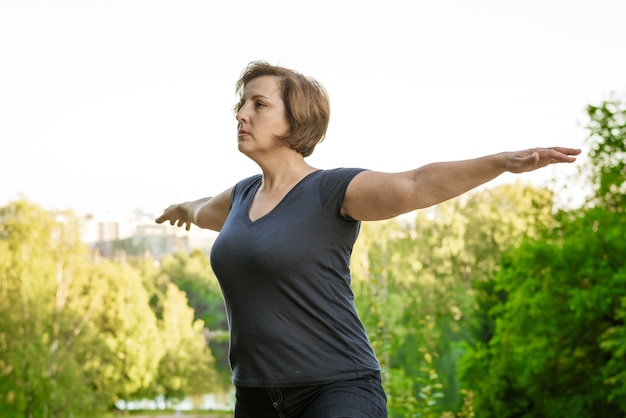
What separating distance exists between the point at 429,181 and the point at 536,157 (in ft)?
0.78

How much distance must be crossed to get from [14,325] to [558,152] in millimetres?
21920

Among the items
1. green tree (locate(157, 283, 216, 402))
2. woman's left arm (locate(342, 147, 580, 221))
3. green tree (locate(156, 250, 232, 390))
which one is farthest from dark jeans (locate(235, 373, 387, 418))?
green tree (locate(156, 250, 232, 390))

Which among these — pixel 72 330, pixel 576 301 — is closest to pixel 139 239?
pixel 72 330

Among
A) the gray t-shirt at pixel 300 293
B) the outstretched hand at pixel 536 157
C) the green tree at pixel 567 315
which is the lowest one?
the green tree at pixel 567 315

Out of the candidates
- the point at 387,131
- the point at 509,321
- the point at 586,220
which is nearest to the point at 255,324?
the point at 586,220

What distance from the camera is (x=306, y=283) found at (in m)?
2.03

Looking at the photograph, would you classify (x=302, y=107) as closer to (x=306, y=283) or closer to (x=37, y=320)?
(x=306, y=283)

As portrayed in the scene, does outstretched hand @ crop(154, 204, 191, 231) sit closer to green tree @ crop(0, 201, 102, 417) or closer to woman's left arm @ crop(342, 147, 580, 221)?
woman's left arm @ crop(342, 147, 580, 221)

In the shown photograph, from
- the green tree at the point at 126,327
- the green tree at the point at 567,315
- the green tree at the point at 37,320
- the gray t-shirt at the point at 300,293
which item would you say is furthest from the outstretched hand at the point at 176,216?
the green tree at the point at 126,327

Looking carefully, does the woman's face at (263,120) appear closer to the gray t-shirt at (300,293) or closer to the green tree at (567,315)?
the gray t-shirt at (300,293)

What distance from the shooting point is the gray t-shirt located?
2.03 metres

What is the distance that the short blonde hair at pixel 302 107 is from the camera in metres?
2.19

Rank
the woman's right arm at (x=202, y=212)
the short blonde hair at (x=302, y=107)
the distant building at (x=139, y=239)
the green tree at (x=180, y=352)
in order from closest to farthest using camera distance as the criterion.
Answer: the short blonde hair at (x=302, y=107), the woman's right arm at (x=202, y=212), the green tree at (x=180, y=352), the distant building at (x=139, y=239)

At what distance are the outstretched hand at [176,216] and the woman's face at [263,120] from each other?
76 cm
